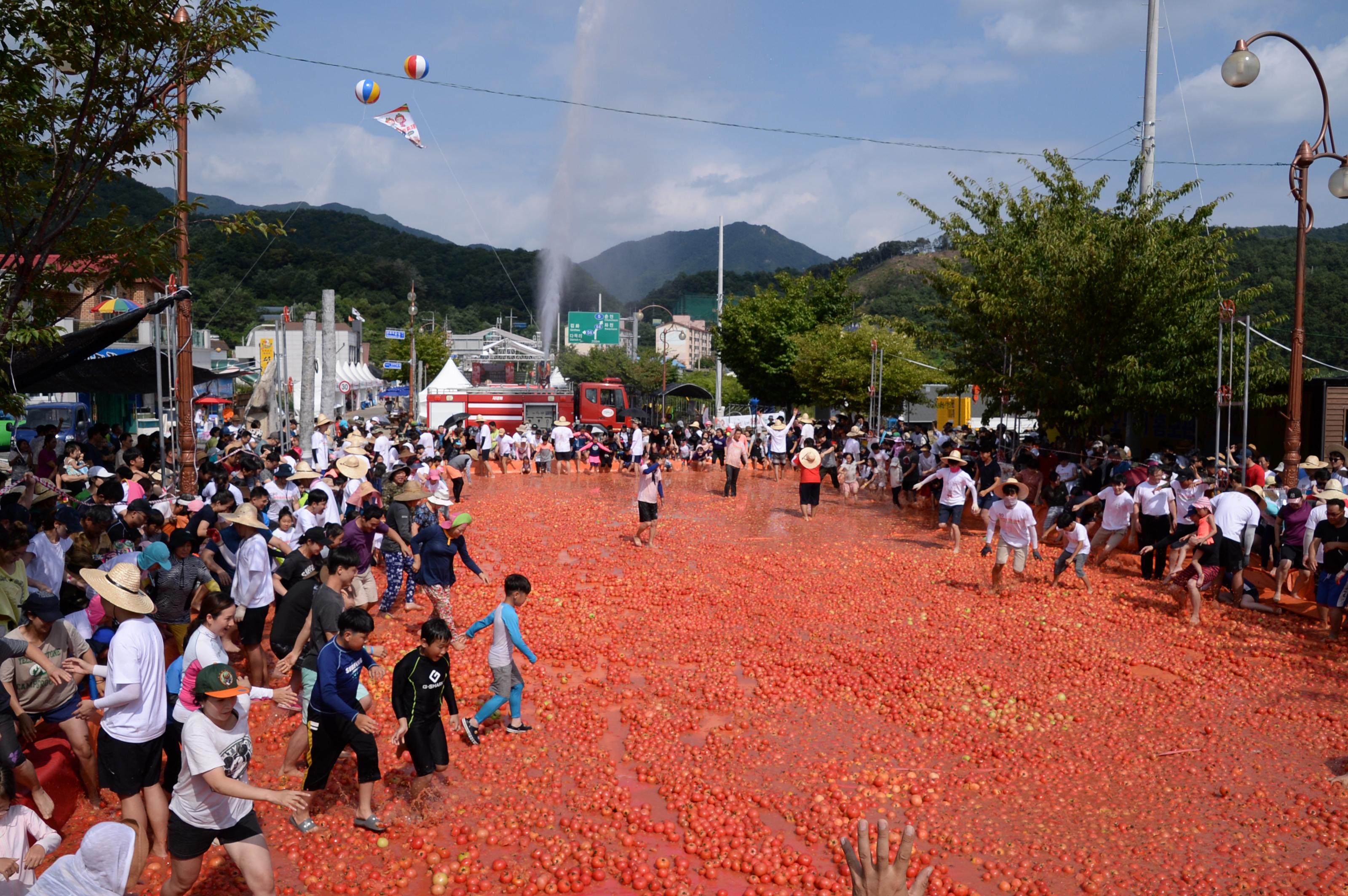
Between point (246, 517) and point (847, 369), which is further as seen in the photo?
point (847, 369)

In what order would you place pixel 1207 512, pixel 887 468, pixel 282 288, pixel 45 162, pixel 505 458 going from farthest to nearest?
pixel 282 288, pixel 505 458, pixel 887 468, pixel 1207 512, pixel 45 162

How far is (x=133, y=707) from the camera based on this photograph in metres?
5.46

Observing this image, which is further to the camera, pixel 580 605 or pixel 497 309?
pixel 497 309

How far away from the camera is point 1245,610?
1214 cm

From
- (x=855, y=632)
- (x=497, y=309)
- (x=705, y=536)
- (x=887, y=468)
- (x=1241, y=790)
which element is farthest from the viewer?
(x=497, y=309)

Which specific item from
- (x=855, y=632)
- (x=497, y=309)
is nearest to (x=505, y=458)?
(x=855, y=632)

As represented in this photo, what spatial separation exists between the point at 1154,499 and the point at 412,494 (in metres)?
10.6

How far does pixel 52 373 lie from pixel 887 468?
1833 centimetres

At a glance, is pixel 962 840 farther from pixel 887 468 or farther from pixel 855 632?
pixel 887 468

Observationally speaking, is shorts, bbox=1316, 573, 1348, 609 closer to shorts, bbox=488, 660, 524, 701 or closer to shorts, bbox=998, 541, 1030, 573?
shorts, bbox=998, 541, 1030, 573

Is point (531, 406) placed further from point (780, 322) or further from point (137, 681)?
point (137, 681)

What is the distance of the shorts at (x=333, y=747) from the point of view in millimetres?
6113

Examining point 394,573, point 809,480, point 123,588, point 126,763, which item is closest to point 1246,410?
point 809,480

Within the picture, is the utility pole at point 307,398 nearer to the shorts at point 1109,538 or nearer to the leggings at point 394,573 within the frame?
the leggings at point 394,573
